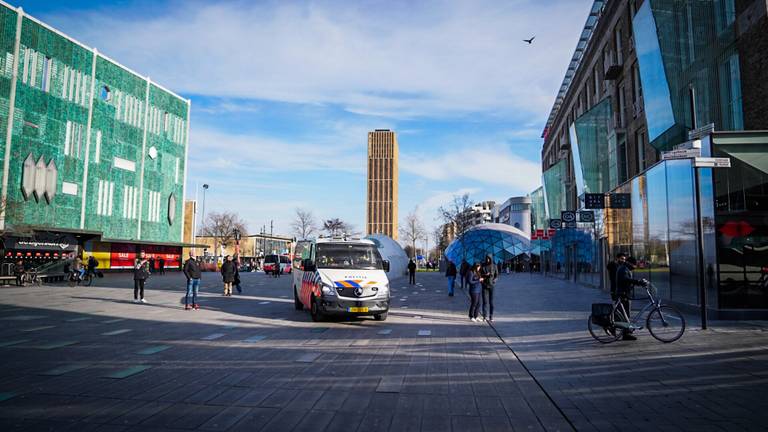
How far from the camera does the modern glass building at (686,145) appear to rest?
43.6 feet

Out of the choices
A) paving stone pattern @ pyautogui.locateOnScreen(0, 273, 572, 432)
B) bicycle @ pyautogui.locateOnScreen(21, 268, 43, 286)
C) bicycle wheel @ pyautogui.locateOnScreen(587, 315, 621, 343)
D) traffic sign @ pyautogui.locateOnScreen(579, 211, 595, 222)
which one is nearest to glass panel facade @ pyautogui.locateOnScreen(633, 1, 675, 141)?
traffic sign @ pyautogui.locateOnScreen(579, 211, 595, 222)

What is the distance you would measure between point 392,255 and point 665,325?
113ft

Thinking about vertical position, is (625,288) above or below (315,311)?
above

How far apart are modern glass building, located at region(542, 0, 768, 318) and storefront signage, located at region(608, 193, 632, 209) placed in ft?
0.84

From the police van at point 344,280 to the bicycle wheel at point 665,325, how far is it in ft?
20.4

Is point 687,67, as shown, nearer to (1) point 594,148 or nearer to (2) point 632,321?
(2) point 632,321

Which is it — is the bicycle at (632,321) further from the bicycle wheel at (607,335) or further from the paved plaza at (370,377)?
the paved plaza at (370,377)

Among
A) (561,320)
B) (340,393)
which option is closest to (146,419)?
(340,393)

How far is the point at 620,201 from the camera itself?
20969 mm

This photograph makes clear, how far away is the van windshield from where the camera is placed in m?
14.3

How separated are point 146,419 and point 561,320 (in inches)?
446

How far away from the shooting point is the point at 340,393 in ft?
20.7

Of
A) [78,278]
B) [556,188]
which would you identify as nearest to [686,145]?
[78,278]

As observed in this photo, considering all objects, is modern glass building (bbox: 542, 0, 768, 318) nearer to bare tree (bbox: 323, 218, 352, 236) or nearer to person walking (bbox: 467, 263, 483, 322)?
person walking (bbox: 467, 263, 483, 322)
